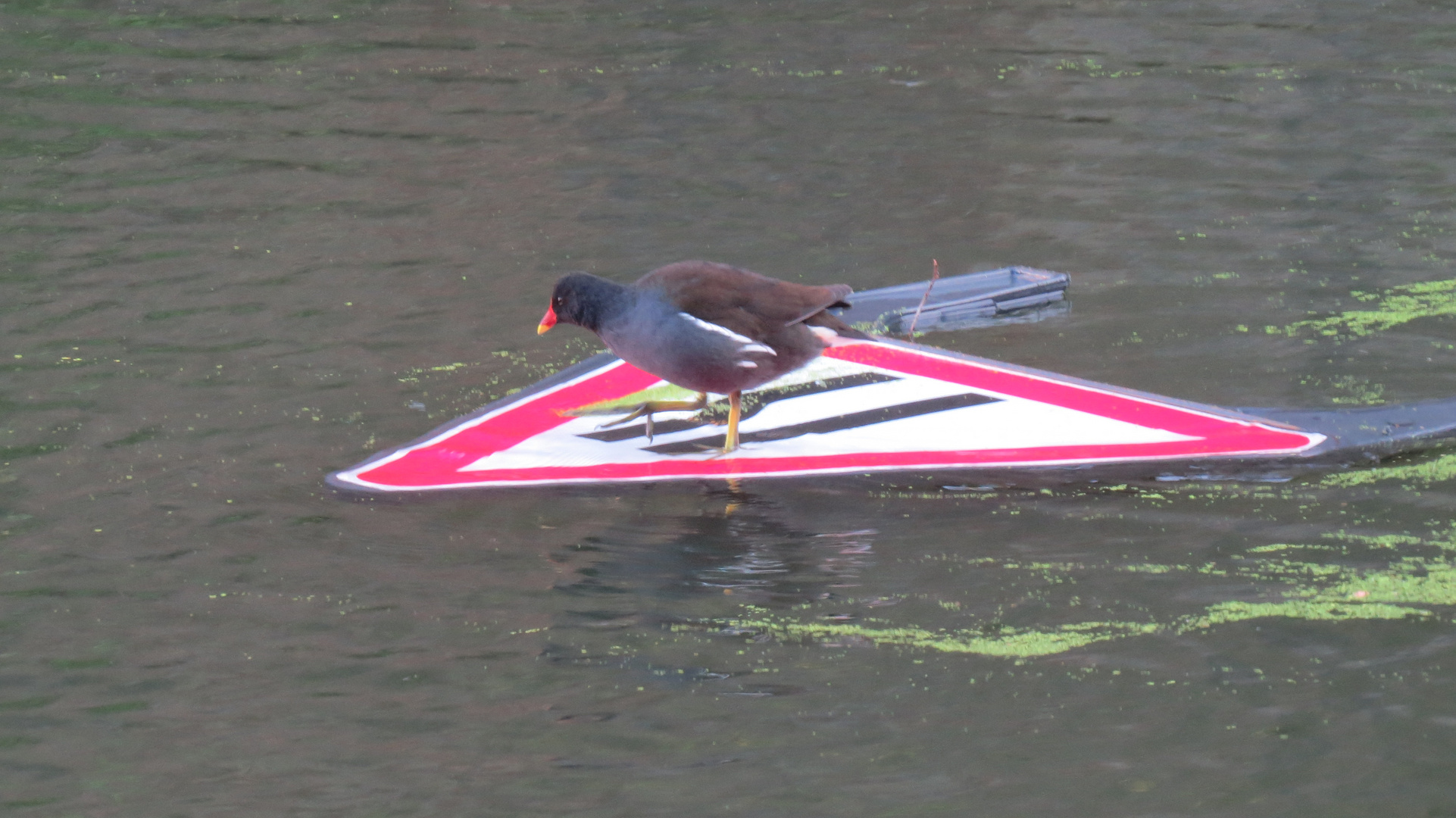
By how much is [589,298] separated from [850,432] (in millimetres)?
1019

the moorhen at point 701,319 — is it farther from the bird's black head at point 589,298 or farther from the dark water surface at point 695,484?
the dark water surface at point 695,484

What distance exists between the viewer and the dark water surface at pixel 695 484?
3.66m

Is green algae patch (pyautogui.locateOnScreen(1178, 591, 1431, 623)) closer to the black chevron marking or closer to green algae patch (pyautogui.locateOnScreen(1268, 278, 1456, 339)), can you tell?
the black chevron marking

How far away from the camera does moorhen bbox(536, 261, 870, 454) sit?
4.80 meters

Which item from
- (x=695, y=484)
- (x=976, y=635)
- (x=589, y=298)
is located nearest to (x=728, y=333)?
(x=589, y=298)

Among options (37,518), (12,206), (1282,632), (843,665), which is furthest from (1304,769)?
(12,206)

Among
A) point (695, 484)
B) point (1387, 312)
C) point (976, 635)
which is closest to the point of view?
point (976, 635)

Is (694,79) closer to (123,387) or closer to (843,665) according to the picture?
(123,387)

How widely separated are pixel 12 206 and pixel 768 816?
6.09 m

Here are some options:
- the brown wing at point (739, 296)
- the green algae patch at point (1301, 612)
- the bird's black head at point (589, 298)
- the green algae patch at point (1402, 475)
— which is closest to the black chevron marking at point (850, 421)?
the brown wing at point (739, 296)

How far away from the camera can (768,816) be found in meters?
3.41

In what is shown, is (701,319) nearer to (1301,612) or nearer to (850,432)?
(850,432)

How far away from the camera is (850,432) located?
5281mm

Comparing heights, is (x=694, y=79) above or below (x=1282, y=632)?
above
